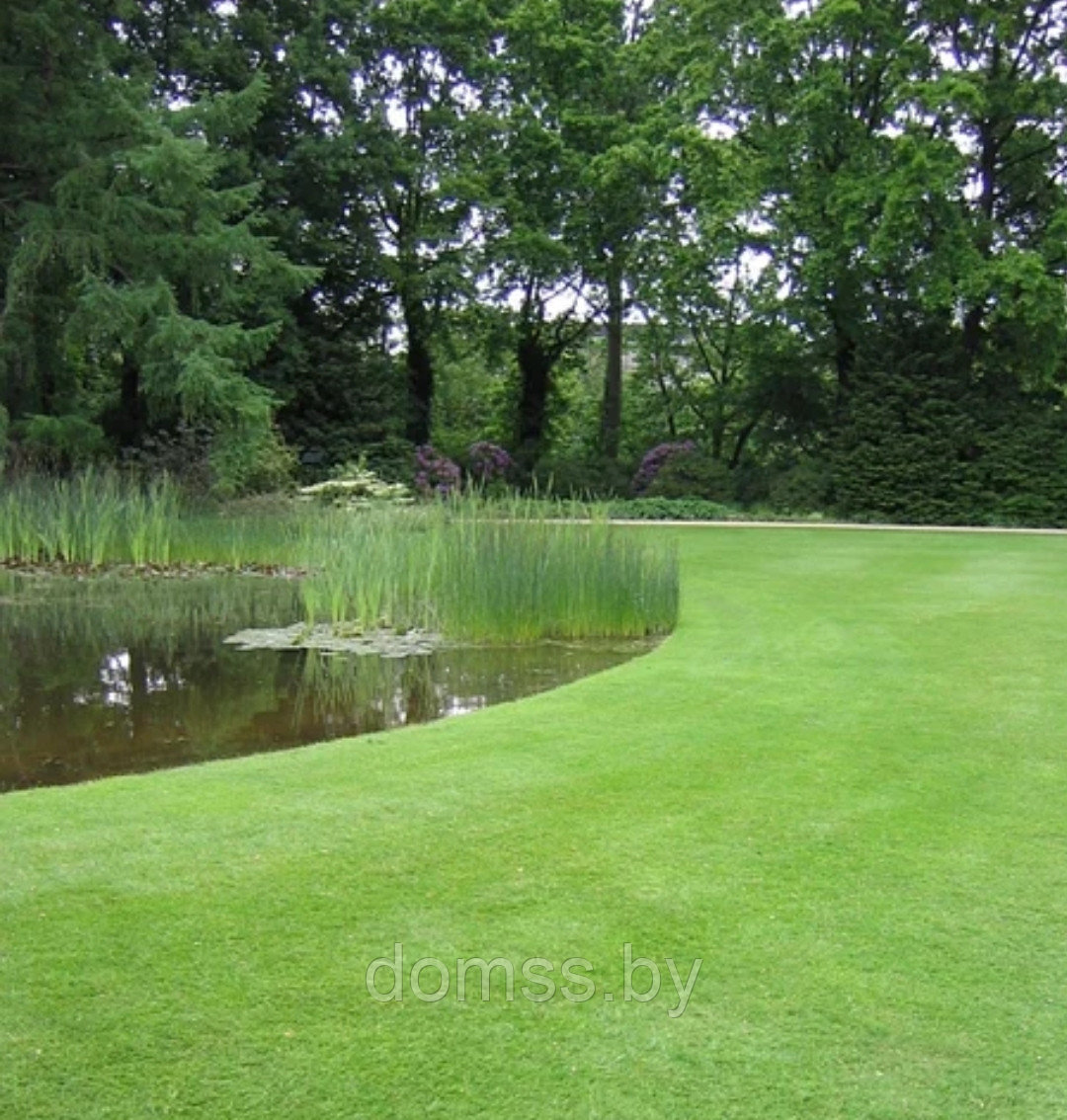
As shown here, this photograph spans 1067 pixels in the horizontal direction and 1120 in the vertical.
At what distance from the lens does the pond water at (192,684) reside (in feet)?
14.2

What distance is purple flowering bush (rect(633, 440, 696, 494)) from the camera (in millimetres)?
19000

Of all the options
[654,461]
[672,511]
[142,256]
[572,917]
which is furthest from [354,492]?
[572,917]

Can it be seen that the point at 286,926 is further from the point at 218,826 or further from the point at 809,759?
the point at 809,759

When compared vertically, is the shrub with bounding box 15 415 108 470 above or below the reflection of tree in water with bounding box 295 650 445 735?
above

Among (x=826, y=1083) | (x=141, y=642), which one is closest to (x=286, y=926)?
(x=826, y=1083)

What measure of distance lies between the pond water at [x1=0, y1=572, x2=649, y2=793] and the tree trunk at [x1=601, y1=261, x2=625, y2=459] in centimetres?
1403

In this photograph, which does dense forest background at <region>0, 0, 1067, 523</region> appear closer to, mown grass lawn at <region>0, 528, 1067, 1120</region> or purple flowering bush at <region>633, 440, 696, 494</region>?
purple flowering bush at <region>633, 440, 696, 494</region>

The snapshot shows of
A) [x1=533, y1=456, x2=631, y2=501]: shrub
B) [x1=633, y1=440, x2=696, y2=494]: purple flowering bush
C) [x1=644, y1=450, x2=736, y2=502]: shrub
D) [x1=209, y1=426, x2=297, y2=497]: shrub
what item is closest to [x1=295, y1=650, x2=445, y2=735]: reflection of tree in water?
[x1=209, y1=426, x2=297, y2=497]: shrub

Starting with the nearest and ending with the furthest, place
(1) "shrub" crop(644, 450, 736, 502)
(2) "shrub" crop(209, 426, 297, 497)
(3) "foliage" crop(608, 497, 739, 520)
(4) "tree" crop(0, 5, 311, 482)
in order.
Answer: (4) "tree" crop(0, 5, 311, 482)
(2) "shrub" crop(209, 426, 297, 497)
(3) "foliage" crop(608, 497, 739, 520)
(1) "shrub" crop(644, 450, 736, 502)

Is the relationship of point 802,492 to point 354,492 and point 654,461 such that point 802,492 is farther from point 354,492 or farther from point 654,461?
point 354,492

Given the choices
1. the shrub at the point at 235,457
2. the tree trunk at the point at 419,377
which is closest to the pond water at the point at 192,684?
the shrub at the point at 235,457

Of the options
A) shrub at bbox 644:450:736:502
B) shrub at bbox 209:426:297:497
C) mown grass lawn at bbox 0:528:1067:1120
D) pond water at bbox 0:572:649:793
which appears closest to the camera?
mown grass lawn at bbox 0:528:1067:1120

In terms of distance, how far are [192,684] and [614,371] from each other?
673 inches

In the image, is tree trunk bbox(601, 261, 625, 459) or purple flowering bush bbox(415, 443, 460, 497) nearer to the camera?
purple flowering bush bbox(415, 443, 460, 497)
